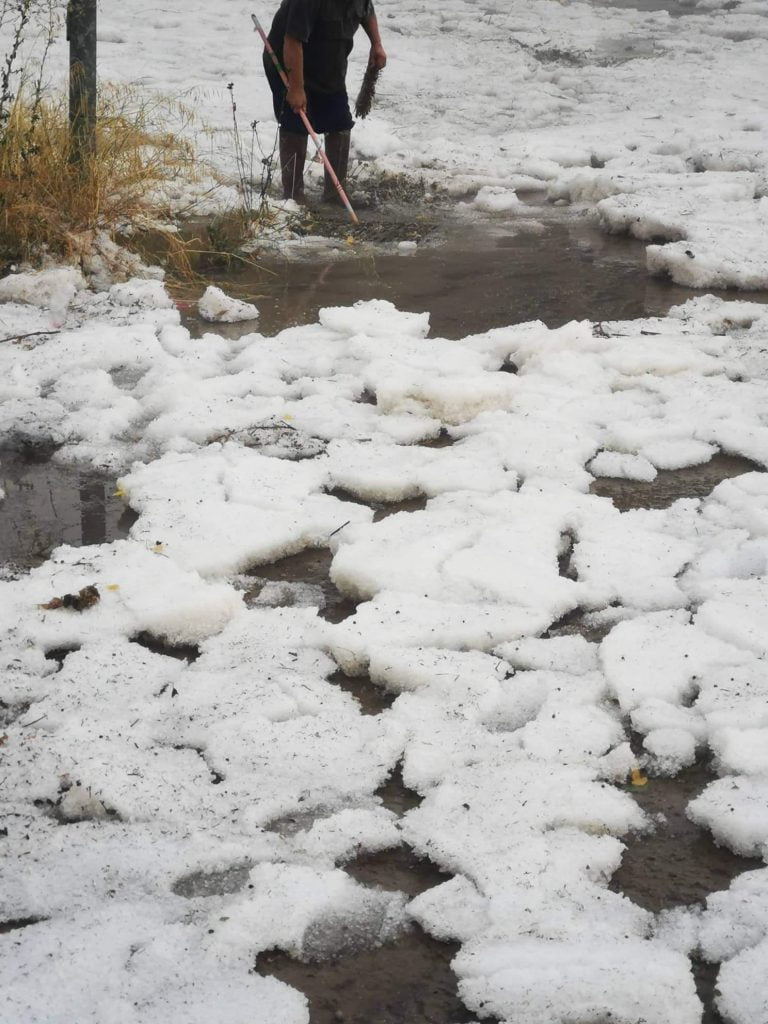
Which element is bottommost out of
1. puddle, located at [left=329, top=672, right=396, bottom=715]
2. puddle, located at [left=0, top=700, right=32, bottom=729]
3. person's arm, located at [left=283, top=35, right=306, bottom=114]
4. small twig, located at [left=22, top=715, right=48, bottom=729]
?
puddle, located at [left=329, top=672, right=396, bottom=715]

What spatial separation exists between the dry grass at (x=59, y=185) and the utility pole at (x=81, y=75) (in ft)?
0.19

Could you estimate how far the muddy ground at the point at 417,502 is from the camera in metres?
1.82

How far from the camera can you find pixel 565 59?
11.4m

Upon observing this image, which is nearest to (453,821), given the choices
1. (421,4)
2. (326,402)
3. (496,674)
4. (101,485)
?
(496,674)

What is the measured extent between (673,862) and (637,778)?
0.23m

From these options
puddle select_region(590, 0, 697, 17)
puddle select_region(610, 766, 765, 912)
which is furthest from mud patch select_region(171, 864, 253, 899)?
puddle select_region(590, 0, 697, 17)

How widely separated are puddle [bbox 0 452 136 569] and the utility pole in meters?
2.16

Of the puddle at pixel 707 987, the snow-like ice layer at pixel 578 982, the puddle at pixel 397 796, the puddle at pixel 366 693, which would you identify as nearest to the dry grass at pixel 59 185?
the puddle at pixel 366 693

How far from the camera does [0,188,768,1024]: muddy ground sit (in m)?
1.82

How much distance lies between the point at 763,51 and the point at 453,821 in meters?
11.6

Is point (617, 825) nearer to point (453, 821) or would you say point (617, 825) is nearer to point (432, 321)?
point (453, 821)

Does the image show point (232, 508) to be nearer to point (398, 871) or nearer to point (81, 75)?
point (398, 871)

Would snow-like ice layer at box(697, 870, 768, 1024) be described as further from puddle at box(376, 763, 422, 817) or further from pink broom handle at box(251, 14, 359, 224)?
pink broom handle at box(251, 14, 359, 224)

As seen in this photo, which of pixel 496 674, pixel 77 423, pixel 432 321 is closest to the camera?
pixel 496 674
